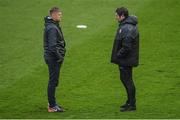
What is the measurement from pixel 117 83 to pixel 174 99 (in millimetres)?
2368

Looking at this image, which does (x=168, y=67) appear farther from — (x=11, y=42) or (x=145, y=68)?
(x=11, y=42)

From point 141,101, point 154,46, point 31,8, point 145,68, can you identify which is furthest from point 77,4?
point 141,101

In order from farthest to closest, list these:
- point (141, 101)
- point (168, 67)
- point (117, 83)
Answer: point (168, 67), point (117, 83), point (141, 101)

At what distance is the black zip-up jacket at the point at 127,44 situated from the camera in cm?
1373

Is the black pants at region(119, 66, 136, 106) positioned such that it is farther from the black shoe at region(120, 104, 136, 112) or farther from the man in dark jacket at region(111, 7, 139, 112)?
the black shoe at region(120, 104, 136, 112)

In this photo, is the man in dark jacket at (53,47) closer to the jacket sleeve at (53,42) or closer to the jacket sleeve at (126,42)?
the jacket sleeve at (53,42)

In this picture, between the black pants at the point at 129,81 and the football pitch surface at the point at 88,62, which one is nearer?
the black pants at the point at 129,81

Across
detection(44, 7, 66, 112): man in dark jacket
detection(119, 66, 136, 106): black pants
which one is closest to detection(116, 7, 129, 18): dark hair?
detection(119, 66, 136, 106): black pants

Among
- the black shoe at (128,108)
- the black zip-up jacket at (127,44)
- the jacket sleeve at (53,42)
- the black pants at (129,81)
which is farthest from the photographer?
the black shoe at (128,108)

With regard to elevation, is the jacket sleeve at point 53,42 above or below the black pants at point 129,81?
above

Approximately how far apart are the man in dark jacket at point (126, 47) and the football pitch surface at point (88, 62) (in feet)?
2.44

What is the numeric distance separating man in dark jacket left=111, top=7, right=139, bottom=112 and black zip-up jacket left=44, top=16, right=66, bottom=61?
124 centimetres

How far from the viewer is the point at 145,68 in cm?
1872

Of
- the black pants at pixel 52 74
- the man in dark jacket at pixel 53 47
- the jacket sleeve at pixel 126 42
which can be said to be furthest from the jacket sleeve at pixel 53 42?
the jacket sleeve at pixel 126 42
